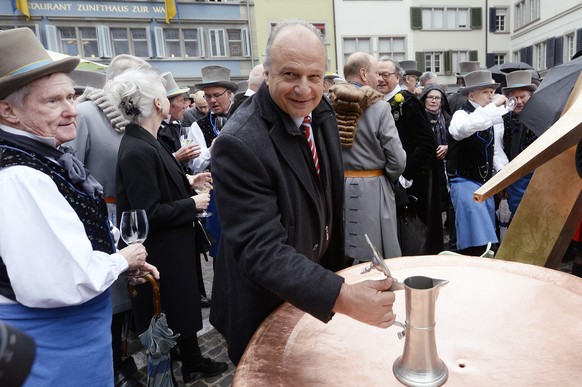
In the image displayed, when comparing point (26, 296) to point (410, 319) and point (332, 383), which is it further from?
point (410, 319)

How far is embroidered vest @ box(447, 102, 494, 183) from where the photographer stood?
13.0ft

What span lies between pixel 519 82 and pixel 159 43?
19.2 metres

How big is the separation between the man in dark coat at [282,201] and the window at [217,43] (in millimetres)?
20988

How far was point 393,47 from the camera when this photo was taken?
23750mm

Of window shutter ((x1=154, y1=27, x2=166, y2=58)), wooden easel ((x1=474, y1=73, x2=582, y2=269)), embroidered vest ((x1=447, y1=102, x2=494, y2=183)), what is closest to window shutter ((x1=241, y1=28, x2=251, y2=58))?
→ window shutter ((x1=154, y1=27, x2=166, y2=58))

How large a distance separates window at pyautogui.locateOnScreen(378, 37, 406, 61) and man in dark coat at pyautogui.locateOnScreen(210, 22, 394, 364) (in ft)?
77.6

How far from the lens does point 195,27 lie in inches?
831

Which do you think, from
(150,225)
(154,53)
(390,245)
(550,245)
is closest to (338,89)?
(390,245)

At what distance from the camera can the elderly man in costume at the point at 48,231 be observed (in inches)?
52.3

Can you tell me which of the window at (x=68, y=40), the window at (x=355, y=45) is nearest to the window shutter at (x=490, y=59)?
the window at (x=355, y=45)

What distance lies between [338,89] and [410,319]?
93.6 inches

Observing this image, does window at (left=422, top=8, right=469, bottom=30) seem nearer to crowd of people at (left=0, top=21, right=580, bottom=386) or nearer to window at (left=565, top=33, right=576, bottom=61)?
window at (left=565, top=33, right=576, bottom=61)

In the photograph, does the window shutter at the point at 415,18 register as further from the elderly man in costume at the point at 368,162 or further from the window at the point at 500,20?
the elderly man in costume at the point at 368,162

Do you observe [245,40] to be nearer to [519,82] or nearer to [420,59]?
[420,59]
